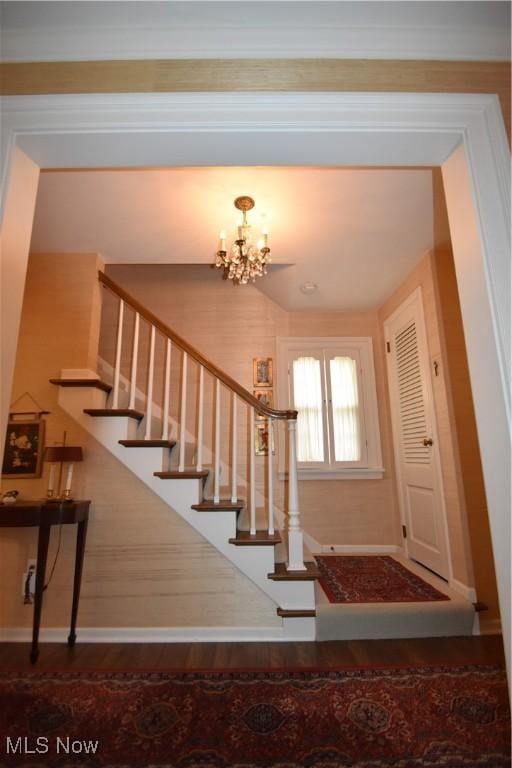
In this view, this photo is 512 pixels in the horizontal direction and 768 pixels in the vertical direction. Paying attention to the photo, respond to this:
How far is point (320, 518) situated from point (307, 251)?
2687 mm

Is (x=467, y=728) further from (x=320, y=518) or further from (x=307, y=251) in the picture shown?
(x=307, y=251)

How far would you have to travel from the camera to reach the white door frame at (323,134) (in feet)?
3.43

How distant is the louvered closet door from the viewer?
266cm

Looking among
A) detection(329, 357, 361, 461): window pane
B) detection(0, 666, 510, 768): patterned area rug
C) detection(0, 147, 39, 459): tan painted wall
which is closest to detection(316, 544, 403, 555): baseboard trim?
detection(329, 357, 361, 461): window pane

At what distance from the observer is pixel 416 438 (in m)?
2.96

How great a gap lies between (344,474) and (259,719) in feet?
7.95

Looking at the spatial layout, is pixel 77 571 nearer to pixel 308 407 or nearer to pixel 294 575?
pixel 294 575

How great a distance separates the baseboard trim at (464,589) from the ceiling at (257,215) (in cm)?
254

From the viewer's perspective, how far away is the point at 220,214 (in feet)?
7.63

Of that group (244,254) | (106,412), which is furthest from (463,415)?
(106,412)

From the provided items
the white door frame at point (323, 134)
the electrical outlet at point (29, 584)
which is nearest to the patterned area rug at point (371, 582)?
the white door frame at point (323, 134)

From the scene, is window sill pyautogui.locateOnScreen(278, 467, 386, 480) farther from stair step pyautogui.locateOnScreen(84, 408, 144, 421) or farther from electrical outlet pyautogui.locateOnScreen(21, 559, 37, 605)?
electrical outlet pyautogui.locateOnScreen(21, 559, 37, 605)

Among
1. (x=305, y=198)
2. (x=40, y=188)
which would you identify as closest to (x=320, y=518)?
(x=305, y=198)

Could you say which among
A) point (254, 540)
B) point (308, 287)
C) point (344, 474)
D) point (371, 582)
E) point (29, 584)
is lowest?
point (371, 582)
